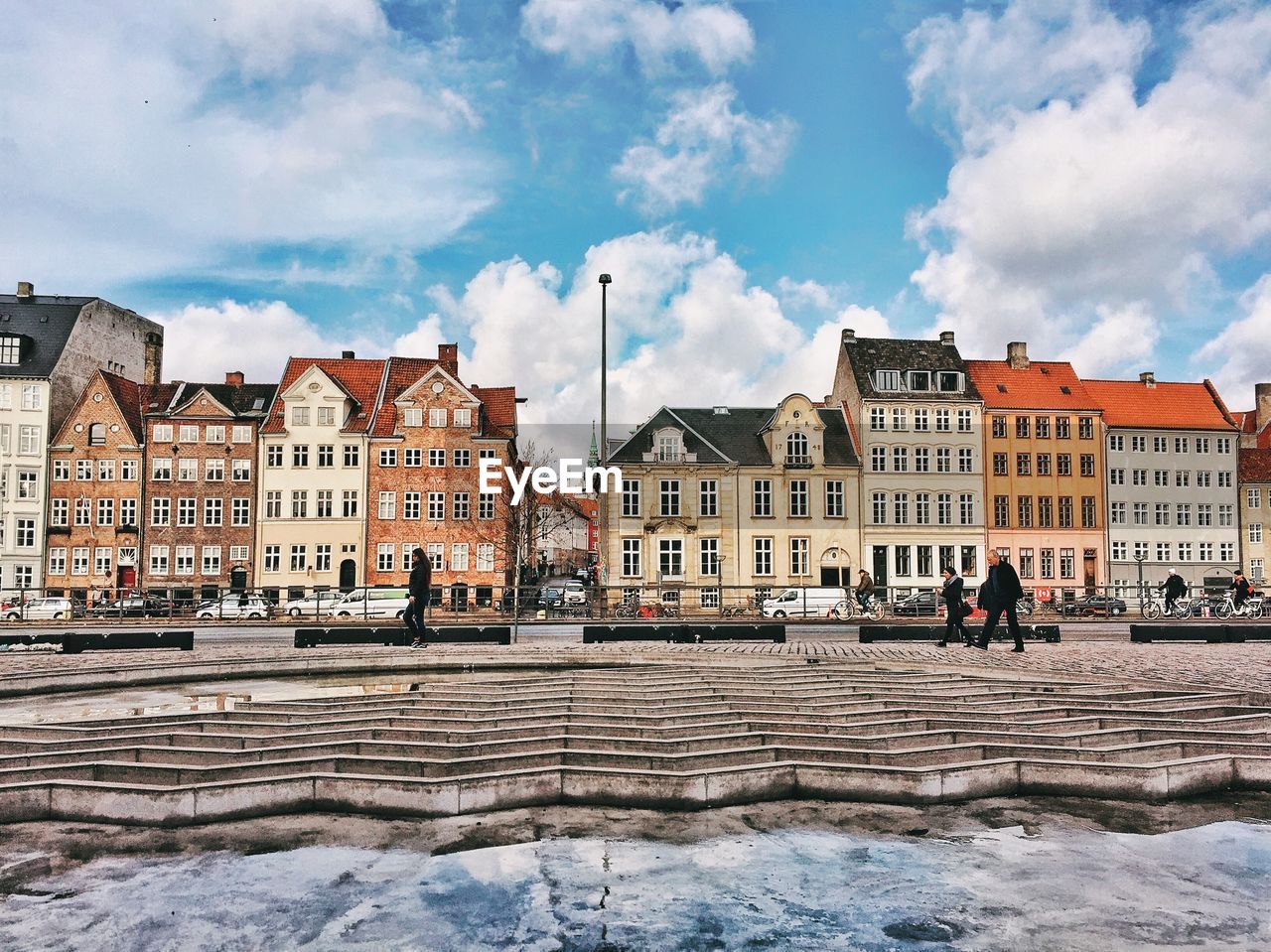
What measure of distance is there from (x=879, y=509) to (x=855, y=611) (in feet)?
73.5

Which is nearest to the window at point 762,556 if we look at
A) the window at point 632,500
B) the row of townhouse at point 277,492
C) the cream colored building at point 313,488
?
the window at point 632,500

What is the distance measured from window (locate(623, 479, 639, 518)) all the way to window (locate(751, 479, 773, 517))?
6605 mm

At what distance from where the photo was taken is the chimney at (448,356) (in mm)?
60750

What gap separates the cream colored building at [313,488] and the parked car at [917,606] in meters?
32.0

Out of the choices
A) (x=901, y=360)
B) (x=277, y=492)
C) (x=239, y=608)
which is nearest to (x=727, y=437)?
(x=901, y=360)

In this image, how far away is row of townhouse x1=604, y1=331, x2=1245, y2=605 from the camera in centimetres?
5388

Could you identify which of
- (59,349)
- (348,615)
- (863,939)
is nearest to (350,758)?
(863,939)

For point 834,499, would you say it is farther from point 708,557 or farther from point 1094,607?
point 1094,607

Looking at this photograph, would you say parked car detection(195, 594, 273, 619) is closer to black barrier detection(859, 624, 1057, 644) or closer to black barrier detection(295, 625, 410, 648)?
black barrier detection(295, 625, 410, 648)

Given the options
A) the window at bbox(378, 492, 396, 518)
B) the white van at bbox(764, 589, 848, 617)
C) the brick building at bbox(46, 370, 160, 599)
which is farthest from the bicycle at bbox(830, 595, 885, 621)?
the brick building at bbox(46, 370, 160, 599)

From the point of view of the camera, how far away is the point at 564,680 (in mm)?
11383

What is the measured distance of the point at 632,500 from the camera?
53.5m

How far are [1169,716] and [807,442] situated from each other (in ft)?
153

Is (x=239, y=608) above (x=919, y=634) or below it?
below
